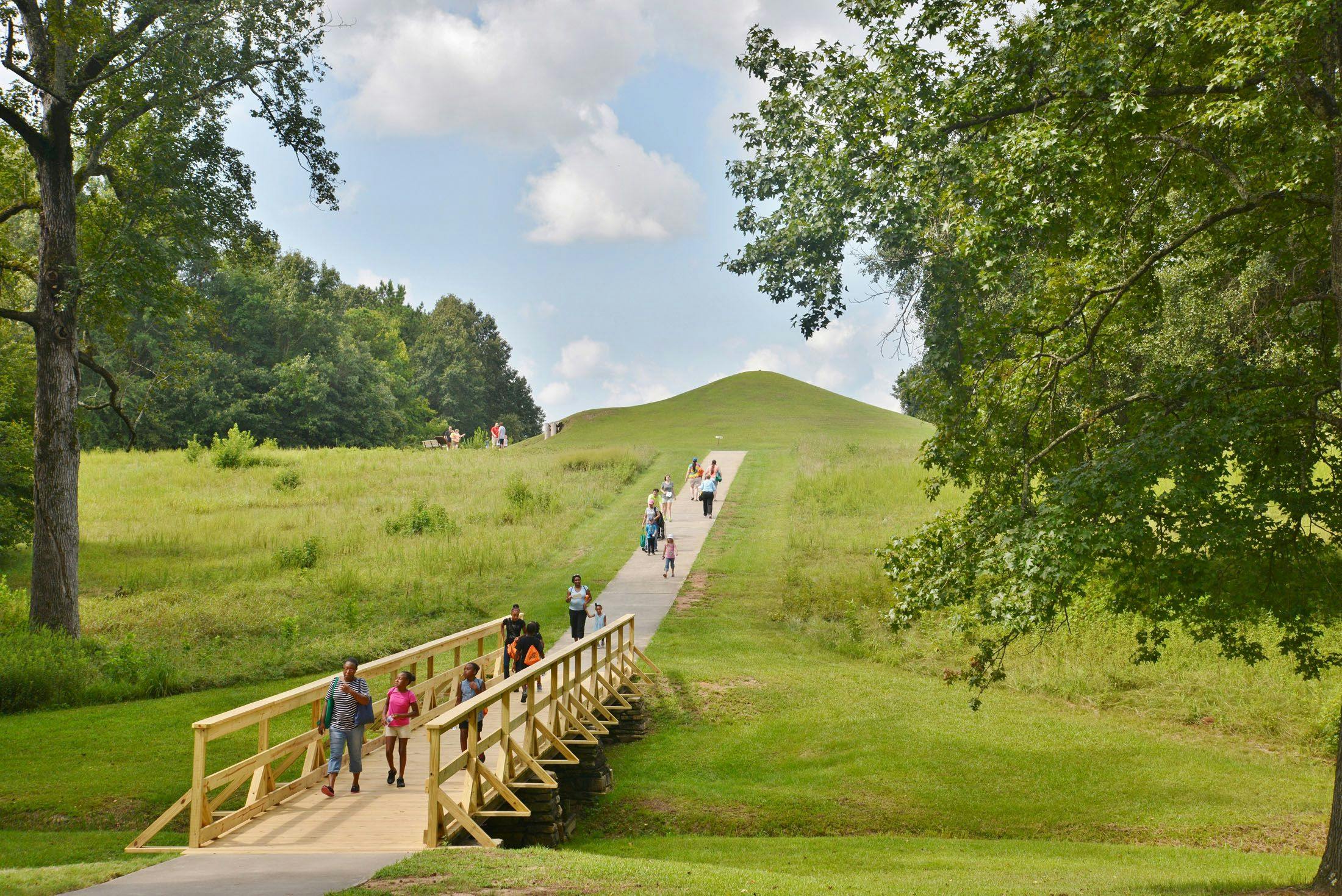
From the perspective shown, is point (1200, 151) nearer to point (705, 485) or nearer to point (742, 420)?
point (705, 485)

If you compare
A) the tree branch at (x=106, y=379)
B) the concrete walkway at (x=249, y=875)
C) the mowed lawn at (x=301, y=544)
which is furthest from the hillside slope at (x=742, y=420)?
the concrete walkway at (x=249, y=875)

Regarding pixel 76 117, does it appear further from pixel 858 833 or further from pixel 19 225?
pixel 19 225

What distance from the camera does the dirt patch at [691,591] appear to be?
2581 cm

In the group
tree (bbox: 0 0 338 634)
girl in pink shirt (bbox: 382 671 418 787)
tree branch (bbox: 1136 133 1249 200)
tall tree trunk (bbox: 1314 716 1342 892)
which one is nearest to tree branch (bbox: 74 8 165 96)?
tree (bbox: 0 0 338 634)

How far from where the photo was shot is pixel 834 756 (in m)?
16.1

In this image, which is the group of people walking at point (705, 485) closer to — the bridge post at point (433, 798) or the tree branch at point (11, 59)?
the tree branch at point (11, 59)

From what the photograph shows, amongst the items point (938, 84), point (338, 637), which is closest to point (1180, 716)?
point (938, 84)

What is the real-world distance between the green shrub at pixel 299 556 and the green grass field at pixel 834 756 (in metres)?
0.52

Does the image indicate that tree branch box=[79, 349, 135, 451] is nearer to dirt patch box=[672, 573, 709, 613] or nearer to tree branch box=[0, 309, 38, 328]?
tree branch box=[0, 309, 38, 328]

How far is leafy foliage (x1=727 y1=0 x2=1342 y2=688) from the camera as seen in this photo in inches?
402

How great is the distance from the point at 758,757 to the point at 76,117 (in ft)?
63.8

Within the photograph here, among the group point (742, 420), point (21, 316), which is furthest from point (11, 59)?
point (742, 420)

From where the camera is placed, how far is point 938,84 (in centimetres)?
1270

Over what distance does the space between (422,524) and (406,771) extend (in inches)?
829
